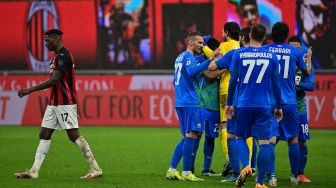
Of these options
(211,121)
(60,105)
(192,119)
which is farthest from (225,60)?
(60,105)

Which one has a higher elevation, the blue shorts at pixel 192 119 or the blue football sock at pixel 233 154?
the blue shorts at pixel 192 119

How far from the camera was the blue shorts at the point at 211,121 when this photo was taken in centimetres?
1461

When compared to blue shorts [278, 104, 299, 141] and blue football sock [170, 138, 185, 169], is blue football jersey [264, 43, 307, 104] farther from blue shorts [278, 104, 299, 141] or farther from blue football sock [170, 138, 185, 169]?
blue football sock [170, 138, 185, 169]

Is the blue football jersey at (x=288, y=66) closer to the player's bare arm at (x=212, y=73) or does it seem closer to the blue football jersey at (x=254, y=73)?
the blue football jersey at (x=254, y=73)

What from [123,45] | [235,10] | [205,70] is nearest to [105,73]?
[123,45]

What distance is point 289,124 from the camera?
1340 centimetres

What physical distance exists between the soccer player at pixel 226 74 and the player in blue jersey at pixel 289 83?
95 centimetres

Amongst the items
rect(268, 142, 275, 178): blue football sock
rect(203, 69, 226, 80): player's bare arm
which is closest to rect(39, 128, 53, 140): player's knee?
rect(203, 69, 226, 80): player's bare arm

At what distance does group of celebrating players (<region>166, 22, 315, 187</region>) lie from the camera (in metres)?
11.9

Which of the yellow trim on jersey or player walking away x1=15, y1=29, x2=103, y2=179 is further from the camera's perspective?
the yellow trim on jersey

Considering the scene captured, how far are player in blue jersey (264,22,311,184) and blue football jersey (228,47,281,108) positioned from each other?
32.4 inches

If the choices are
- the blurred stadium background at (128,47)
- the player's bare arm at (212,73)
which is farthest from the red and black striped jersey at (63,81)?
the blurred stadium background at (128,47)

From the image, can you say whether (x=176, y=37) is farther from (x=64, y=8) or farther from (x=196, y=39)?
(x=196, y=39)

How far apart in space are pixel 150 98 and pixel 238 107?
1505 centimetres
